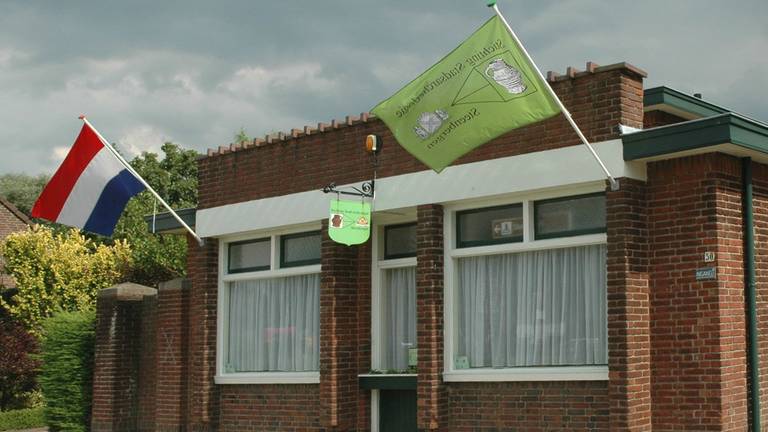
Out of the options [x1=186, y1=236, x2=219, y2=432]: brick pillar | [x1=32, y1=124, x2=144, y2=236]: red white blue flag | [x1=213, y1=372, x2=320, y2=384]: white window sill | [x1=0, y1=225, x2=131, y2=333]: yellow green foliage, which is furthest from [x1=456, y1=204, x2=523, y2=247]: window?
[x1=0, y1=225, x2=131, y2=333]: yellow green foliage

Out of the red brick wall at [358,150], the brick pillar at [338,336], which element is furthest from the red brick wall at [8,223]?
the brick pillar at [338,336]

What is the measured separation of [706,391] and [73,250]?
21.7m

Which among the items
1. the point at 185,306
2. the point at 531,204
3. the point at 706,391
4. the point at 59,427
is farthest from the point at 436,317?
the point at 59,427

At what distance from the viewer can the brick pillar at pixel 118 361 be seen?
669 inches

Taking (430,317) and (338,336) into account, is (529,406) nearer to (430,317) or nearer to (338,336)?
(430,317)

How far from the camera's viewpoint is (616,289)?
10.2 metres

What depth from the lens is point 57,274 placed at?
27.9 m

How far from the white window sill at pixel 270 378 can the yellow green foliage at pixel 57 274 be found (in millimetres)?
13889

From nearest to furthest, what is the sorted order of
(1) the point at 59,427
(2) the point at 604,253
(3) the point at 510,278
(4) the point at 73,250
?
(2) the point at 604,253 → (3) the point at 510,278 → (1) the point at 59,427 → (4) the point at 73,250

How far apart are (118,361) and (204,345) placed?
8.59 feet

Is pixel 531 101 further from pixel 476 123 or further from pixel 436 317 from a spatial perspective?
pixel 436 317

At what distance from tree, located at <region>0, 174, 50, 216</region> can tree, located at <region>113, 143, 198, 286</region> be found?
17198mm

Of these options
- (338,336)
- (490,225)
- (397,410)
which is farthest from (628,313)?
(338,336)

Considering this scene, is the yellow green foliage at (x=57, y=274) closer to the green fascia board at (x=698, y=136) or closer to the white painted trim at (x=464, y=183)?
the white painted trim at (x=464, y=183)
